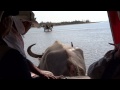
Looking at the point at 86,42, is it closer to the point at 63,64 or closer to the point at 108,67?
the point at 63,64

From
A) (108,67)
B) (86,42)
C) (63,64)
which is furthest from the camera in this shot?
(86,42)

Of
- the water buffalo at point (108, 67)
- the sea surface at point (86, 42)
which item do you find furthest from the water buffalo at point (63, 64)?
the water buffalo at point (108, 67)

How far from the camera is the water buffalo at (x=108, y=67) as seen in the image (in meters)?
1.34

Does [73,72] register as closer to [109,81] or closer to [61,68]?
[61,68]

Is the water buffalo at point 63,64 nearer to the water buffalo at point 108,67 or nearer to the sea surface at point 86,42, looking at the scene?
the sea surface at point 86,42

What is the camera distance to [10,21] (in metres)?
1.63

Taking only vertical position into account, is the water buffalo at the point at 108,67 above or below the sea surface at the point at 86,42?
above

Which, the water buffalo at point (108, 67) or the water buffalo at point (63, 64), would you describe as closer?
the water buffalo at point (108, 67)

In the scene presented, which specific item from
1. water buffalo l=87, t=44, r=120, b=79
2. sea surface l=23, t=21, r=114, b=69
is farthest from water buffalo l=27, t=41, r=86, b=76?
water buffalo l=87, t=44, r=120, b=79

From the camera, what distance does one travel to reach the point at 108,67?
4.57ft

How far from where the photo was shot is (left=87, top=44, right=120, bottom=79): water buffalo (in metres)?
1.34

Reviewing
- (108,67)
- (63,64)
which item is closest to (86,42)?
(63,64)
